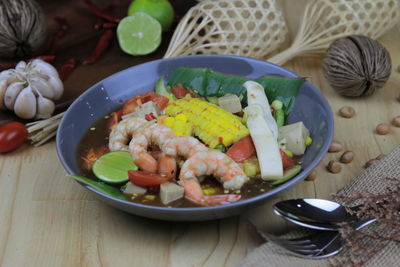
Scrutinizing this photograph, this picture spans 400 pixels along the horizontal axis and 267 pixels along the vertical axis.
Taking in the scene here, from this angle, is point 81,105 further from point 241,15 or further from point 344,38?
point 344,38

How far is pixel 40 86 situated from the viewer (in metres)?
2.91

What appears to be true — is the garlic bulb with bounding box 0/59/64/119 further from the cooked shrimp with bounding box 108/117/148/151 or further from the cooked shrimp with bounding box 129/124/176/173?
the cooked shrimp with bounding box 129/124/176/173

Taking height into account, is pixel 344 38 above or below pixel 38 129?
Answer: above

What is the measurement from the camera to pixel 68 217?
2.38m

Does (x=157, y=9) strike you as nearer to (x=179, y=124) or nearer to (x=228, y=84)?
(x=228, y=84)

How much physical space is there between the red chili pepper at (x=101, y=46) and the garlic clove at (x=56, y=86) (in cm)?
46

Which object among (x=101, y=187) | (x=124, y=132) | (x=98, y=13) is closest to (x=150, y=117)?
(x=124, y=132)

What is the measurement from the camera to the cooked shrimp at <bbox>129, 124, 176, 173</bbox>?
87.6 inches

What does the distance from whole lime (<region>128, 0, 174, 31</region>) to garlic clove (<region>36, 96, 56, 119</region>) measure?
96 cm

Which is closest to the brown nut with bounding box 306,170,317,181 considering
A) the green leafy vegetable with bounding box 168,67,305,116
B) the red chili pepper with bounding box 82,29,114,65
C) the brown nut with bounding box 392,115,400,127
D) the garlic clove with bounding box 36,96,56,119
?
the green leafy vegetable with bounding box 168,67,305,116

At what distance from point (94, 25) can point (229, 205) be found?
2.25 metres

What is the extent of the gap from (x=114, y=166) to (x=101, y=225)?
0.82 ft

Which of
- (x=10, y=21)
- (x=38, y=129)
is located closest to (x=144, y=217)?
(x=38, y=129)

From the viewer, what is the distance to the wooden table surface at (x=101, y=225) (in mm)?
2166
